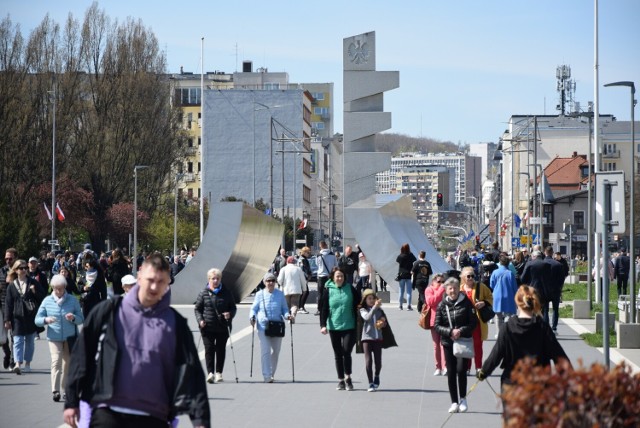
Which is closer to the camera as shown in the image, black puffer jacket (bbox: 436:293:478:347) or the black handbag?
black puffer jacket (bbox: 436:293:478:347)

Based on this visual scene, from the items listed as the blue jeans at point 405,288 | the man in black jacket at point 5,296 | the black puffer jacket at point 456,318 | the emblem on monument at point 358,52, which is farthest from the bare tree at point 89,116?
the black puffer jacket at point 456,318

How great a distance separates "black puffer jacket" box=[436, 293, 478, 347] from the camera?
1448cm

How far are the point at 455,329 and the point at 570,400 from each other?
833 cm

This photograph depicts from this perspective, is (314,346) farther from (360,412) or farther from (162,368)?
(162,368)

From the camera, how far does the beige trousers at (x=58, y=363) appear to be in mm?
15445

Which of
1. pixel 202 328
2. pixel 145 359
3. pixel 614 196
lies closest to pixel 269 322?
pixel 202 328

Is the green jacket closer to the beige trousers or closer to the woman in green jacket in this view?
the woman in green jacket

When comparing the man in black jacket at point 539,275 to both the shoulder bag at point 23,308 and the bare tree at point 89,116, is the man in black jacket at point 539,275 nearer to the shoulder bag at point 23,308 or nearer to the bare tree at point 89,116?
the shoulder bag at point 23,308

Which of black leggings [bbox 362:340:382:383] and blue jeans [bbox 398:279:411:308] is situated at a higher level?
black leggings [bbox 362:340:382:383]

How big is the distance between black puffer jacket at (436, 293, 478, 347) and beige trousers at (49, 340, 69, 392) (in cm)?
469

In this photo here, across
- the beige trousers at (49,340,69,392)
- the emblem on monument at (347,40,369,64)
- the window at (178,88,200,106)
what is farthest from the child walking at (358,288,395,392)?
the window at (178,88,200,106)

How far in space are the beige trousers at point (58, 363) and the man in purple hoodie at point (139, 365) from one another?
7.88 meters

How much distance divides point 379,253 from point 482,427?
2458 centimetres

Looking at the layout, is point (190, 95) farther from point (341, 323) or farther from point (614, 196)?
point (614, 196)
